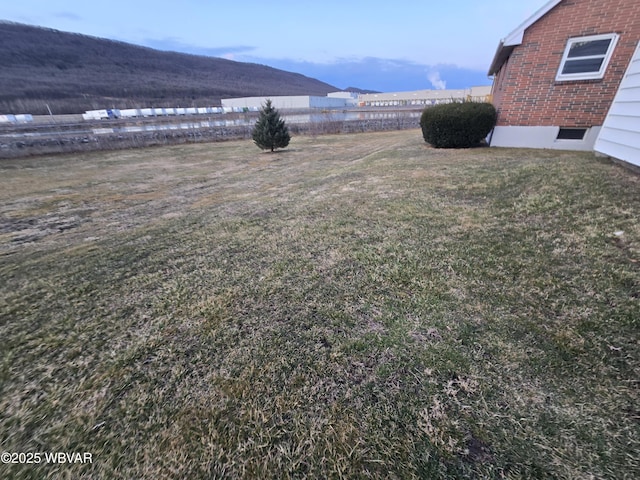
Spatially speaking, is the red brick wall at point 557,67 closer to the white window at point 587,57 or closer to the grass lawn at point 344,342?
the white window at point 587,57

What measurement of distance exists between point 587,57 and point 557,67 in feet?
2.00

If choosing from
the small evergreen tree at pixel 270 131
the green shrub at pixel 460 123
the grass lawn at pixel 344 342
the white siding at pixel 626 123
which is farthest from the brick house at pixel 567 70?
the small evergreen tree at pixel 270 131

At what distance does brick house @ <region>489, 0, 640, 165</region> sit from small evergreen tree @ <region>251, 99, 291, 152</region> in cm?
973

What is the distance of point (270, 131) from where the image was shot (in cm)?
1415

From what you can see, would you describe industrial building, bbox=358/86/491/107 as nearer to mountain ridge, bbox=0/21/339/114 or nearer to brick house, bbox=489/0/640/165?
mountain ridge, bbox=0/21/339/114

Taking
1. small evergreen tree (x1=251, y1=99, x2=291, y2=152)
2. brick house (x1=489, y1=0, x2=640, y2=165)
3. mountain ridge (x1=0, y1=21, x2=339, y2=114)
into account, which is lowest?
small evergreen tree (x1=251, y1=99, x2=291, y2=152)

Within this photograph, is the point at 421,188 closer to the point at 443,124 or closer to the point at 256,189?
the point at 256,189

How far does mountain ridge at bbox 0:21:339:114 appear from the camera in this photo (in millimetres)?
67625

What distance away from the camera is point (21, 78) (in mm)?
80250

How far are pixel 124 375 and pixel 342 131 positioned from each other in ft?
85.1

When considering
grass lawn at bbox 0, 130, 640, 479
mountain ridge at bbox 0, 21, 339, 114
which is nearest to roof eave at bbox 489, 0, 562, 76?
grass lawn at bbox 0, 130, 640, 479

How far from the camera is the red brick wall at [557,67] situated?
6660mm

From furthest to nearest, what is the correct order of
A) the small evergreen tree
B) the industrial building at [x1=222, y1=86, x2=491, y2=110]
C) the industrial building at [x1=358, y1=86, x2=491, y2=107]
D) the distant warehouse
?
1. the distant warehouse
2. the industrial building at [x1=222, y1=86, x2=491, y2=110]
3. the industrial building at [x1=358, y1=86, x2=491, y2=107]
4. the small evergreen tree

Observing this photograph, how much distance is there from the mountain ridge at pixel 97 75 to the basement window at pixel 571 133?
259ft
